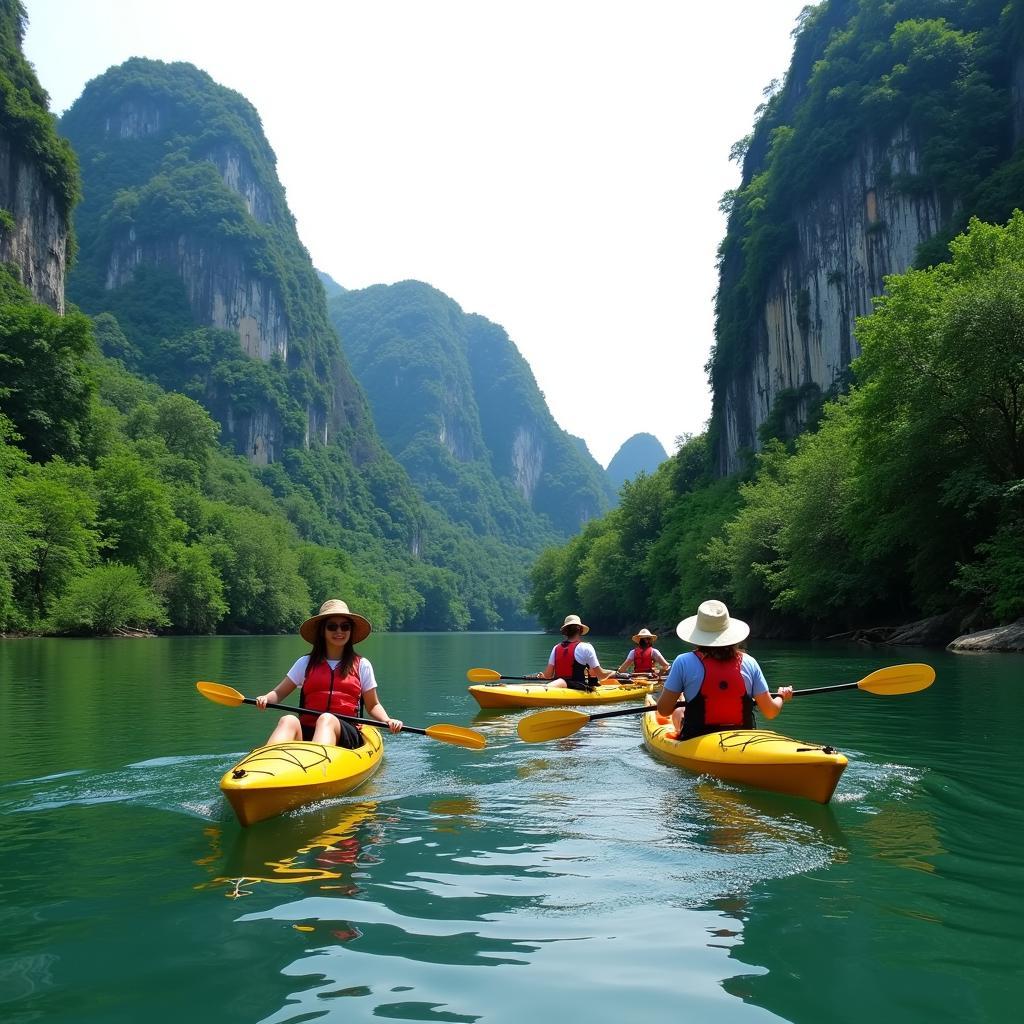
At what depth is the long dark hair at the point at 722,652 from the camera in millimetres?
6578

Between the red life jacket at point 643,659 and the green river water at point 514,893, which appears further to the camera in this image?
the red life jacket at point 643,659

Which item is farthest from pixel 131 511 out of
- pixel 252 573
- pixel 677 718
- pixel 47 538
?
pixel 677 718

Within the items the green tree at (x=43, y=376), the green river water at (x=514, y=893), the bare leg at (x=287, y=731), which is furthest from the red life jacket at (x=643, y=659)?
the green tree at (x=43, y=376)

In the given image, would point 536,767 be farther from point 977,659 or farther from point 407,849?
point 977,659

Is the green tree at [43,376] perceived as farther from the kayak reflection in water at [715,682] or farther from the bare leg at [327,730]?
the kayak reflection in water at [715,682]

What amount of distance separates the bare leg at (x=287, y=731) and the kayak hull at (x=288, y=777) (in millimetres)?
342

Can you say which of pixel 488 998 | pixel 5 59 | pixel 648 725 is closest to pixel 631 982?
pixel 488 998

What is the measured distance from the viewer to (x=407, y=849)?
15.9 feet

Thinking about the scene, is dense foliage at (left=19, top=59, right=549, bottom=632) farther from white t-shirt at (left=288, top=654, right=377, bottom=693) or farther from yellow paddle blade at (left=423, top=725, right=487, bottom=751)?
yellow paddle blade at (left=423, top=725, right=487, bottom=751)

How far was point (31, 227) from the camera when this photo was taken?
170 ft

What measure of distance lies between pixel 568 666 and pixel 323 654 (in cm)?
581

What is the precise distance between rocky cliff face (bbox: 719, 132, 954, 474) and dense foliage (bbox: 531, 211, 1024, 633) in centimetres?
1324

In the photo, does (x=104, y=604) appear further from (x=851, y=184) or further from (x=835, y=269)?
(x=851, y=184)

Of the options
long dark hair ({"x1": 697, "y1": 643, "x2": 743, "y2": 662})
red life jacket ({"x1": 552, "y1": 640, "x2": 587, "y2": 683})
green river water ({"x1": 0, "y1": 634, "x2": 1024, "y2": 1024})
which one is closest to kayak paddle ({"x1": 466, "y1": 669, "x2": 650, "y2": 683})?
red life jacket ({"x1": 552, "y1": 640, "x2": 587, "y2": 683})
